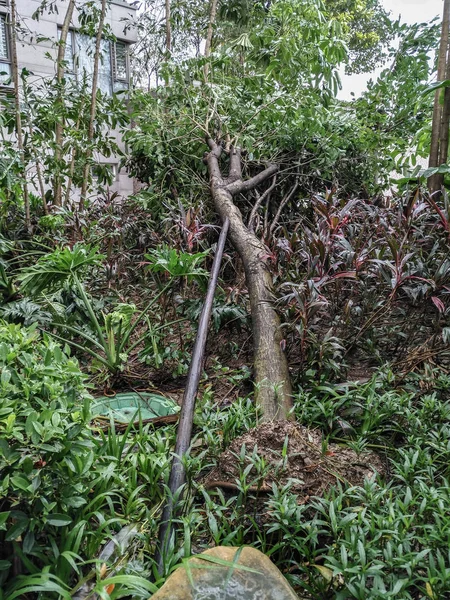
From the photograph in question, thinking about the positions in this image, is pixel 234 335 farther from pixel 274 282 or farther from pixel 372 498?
pixel 372 498

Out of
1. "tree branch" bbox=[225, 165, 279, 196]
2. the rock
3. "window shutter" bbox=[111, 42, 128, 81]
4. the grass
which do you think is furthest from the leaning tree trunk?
"window shutter" bbox=[111, 42, 128, 81]

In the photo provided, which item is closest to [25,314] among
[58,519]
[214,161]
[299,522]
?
[58,519]

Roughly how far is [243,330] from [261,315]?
38cm

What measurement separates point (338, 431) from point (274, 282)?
3.59 feet

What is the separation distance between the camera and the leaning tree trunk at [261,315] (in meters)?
1.86

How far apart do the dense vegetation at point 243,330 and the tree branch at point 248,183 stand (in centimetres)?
6

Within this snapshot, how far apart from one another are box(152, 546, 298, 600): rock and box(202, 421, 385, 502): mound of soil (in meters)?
0.26

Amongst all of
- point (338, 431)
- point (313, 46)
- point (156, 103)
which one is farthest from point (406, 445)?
point (156, 103)

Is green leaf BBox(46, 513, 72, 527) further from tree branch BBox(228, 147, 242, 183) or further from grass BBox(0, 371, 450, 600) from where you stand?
tree branch BBox(228, 147, 242, 183)

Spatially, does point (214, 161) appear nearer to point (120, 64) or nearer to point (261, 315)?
point (261, 315)

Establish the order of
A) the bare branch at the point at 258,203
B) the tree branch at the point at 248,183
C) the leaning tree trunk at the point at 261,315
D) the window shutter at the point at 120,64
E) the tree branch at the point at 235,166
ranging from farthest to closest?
A: 1. the window shutter at the point at 120,64
2. the tree branch at the point at 235,166
3. the tree branch at the point at 248,183
4. the bare branch at the point at 258,203
5. the leaning tree trunk at the point at 261,315

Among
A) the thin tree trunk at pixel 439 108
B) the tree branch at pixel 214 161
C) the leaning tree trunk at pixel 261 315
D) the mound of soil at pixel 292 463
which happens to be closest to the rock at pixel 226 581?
the mound of soil at pixel 292 463

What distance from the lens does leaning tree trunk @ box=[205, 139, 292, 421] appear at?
1862 millimetres

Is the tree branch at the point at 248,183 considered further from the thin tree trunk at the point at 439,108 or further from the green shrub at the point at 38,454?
the green shrub at the point at 38,454
